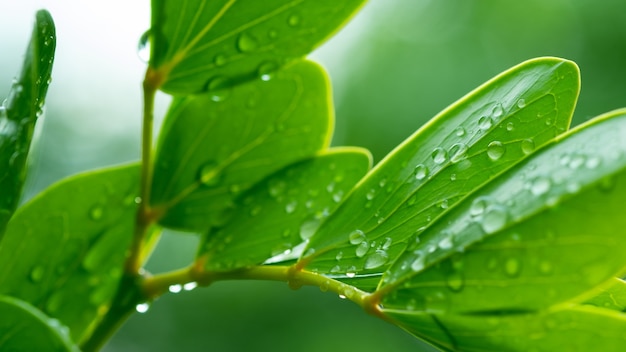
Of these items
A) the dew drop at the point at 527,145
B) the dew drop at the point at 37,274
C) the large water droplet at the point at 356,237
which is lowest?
the dew drop at the point at 37,274

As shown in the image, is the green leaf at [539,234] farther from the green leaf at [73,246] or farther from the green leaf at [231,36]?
the green leaf at [73,246]

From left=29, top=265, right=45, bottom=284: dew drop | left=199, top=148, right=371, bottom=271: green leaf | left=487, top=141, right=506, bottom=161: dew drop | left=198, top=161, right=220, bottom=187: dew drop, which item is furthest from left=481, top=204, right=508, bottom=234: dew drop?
left=29, top=265, right=45, bottom=284: dew drop

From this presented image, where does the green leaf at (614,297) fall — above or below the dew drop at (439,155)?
below

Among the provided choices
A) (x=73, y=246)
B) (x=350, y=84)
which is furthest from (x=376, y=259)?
(x=350, y=84)

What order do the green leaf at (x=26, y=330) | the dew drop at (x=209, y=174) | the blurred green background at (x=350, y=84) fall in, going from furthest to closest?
the blurred green background at (x=350, y=84) → the dew drop at (x=209, y=174) → the green leaf at (x=26, y=330)

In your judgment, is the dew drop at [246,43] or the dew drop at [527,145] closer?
the dew drop at [527,145]

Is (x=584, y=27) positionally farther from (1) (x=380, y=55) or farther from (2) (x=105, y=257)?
(2) (x=105, y=257)

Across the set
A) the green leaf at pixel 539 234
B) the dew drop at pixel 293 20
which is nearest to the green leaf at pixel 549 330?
the green leaf at pixel 539 234
